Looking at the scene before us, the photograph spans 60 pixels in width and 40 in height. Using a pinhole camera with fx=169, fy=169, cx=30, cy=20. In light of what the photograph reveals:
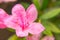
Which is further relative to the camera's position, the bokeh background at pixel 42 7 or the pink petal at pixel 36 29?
the bokeh background at pixel 42 7

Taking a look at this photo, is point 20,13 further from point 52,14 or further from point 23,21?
point 52,14

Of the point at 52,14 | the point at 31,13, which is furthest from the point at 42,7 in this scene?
the point at 31,13

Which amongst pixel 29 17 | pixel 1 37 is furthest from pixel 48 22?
pixel 29 17

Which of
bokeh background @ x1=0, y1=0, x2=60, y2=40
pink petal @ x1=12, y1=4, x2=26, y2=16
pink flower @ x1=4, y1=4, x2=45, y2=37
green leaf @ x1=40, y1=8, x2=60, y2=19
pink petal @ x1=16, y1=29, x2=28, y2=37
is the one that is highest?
pink petal @ x1=12, y1=4, x2=26, y2=16

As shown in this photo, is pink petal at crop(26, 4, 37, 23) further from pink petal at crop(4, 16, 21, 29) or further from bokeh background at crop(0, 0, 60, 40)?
bokeh background at crop(0, 0, 60, 40)

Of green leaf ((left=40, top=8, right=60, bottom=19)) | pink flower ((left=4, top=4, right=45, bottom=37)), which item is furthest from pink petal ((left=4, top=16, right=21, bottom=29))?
green leaf ((left=40, top=8, right=60, bottom=19))

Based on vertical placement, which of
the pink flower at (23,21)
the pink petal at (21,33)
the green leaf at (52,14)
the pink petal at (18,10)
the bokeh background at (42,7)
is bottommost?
the bokeh background at (42,7)

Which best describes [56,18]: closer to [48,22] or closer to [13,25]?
[48,22]

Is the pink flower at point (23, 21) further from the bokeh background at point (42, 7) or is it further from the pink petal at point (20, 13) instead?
the bokeh background at point (42, 7)

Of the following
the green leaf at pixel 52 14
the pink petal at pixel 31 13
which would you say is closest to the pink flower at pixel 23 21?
the pink petal at pixel 31 13
